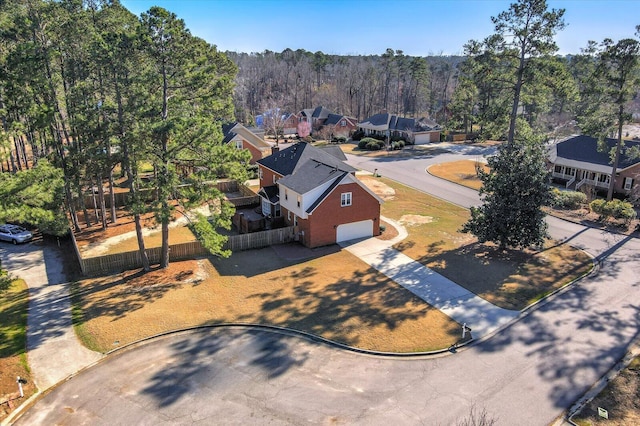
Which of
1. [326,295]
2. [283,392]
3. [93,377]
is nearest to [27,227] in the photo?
[93,377]

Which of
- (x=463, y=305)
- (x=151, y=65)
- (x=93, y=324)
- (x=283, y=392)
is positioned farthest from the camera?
(x=151, y=65)

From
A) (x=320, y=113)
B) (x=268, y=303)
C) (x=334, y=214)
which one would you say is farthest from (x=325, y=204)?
(x=320, y=113)

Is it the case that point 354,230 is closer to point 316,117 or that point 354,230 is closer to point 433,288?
point 433,288

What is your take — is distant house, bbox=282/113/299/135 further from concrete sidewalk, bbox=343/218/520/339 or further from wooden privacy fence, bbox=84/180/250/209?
concrete sidewalk, bbox=343/218/520/339

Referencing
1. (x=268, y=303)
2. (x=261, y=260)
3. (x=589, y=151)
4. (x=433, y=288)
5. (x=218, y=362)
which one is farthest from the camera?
(x=589, y=151)

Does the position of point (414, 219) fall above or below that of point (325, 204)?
below

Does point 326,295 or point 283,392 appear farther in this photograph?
point 326,295

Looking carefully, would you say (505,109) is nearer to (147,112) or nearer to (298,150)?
(298,150)
